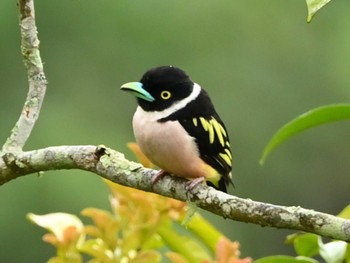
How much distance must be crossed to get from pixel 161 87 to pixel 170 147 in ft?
0.70

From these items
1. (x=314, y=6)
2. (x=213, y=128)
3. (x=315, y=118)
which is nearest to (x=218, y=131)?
(x=213, y=128)

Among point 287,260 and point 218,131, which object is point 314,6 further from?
point 218,131

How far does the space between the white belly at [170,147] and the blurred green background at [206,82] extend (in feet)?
23.2

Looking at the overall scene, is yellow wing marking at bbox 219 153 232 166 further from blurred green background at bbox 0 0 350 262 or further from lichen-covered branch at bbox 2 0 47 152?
blurred green background at bbox 0 0 350 262

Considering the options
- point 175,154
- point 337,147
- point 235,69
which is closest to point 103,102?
point 235,69

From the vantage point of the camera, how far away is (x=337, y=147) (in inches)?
493

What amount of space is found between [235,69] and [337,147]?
131 centimetres

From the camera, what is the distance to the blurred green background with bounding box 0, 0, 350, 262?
33.3 ft

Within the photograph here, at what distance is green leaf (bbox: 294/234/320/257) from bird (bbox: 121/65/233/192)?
0.36 metres

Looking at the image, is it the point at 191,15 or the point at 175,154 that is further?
the point at 191,15

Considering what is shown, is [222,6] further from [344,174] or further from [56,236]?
[56,236]

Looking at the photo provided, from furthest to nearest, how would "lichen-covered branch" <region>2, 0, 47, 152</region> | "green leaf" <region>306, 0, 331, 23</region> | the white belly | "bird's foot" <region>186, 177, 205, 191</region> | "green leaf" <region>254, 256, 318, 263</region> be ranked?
1. the white belly
2. "lichen-covered branch" <region>2, 0, 47, 152</region>
3. "bird's foot" <region>186, 177, 205, 191</region>
4. "green leaf" <region>254, 256, 318, 263</region>
5. "green leaf" <region>306, 0, 331, 23</region>

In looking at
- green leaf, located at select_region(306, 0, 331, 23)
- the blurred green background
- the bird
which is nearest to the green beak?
the bird

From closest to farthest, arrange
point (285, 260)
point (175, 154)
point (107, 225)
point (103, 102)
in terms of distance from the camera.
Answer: point (285, 260), point (107, 225), point (175, 154), point (103, 102)
